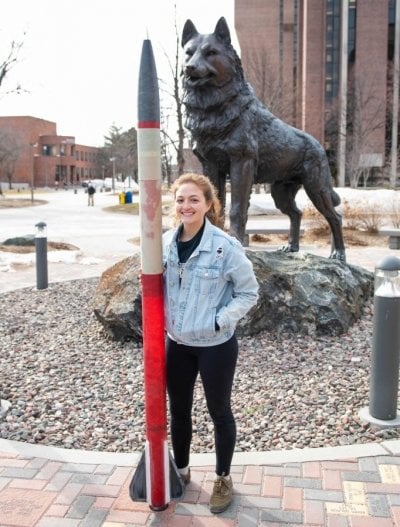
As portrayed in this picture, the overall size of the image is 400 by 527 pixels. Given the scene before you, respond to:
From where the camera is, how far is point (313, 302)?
5535mm

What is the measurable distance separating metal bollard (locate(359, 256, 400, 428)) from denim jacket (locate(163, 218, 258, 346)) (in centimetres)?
139

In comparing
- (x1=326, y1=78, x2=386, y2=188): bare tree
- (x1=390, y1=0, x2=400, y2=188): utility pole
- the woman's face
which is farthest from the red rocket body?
(x1=390, y1=0, x2=400, y2=188): utility pole

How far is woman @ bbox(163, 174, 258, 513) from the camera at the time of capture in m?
2.42

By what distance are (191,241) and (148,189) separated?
32cm

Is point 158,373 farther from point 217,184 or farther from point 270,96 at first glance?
point 270,96

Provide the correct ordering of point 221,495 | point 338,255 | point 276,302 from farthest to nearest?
point 338,255 < point 276,302 < point 221,495

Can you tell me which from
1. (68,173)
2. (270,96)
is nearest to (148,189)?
(270,96)

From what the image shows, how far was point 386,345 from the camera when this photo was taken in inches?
139

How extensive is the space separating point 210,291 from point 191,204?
0.41 m

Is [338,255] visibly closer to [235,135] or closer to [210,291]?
[235,135]

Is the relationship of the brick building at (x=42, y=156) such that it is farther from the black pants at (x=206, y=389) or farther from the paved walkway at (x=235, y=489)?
the black pants at (x=206, y=389)

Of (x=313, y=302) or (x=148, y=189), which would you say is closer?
(x=148, y=189)

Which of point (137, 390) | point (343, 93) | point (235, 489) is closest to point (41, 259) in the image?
point (137, 390)

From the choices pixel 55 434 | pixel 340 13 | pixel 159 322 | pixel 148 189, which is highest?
pixel 340 13
